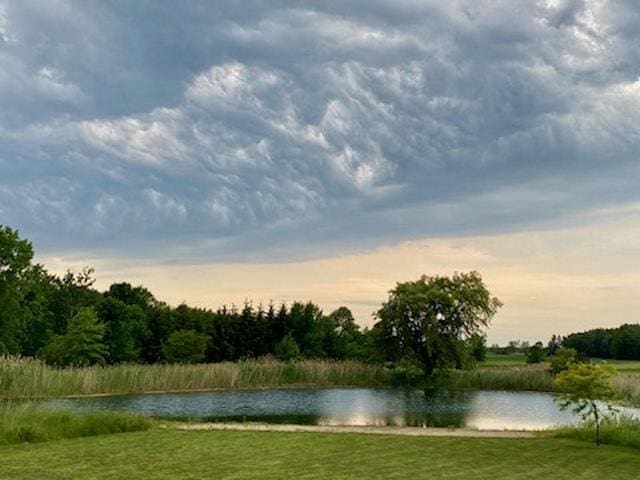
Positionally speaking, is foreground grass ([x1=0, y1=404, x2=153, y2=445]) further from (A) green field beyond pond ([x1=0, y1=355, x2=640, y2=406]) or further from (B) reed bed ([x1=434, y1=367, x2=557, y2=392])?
(B) reed bed ([x1=434, y1=367, x2=557, y2=392])

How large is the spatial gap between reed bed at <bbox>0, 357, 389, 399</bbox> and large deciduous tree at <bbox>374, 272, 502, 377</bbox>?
2.56 metres

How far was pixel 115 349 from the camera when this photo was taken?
56.9m

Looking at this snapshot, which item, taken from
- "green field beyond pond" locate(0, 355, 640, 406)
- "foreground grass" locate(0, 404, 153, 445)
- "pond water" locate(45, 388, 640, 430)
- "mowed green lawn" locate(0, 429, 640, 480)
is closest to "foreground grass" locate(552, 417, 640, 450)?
"mowed green lawn" locate(0, 429, 640, 480)

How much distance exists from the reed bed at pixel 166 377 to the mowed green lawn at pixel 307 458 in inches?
579

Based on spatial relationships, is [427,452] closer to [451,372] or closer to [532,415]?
[532,415]

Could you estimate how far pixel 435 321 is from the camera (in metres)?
48.0

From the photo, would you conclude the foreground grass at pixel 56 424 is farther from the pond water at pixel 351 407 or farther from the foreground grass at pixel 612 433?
the foreground grass at pixel 612 433

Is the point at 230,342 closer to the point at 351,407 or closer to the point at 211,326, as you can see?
the point at 211,326

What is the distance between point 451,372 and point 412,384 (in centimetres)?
261

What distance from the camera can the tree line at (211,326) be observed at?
4697 cm

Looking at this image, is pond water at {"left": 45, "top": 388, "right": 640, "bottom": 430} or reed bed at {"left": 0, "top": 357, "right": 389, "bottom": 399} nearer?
pond water at {"left": 45, "top": 388, "right": 640, "bottom": 430}

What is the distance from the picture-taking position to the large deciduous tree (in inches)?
1882

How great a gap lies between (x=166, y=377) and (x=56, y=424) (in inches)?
825

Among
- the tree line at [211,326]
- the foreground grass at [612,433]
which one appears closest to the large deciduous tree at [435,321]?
the tree line at [211,326]
